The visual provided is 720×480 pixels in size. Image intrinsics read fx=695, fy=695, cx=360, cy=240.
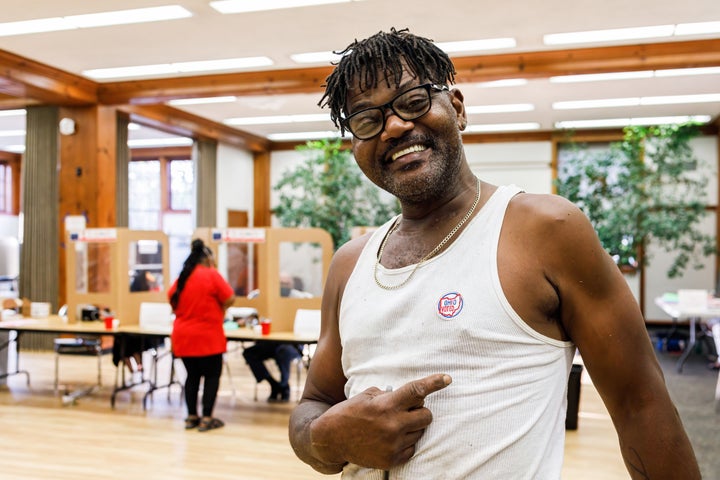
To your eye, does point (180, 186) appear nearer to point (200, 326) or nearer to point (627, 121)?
point (627, 121)

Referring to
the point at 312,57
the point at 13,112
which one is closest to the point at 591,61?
the point at 312,57

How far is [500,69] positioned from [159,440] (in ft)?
15.1

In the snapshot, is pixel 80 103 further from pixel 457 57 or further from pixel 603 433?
pixel 603 433

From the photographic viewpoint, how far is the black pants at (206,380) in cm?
537

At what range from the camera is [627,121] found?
1068 cm

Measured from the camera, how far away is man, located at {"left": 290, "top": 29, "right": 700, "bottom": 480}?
2.64 feet

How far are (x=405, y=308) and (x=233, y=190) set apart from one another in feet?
38.4

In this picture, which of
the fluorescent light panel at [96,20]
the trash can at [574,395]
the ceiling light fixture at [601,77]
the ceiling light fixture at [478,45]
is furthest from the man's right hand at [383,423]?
the ceiling light fixture at [601,77]

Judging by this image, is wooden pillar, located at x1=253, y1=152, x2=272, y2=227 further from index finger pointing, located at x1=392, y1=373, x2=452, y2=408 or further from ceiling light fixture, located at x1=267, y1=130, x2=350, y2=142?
index finger pointing, located at x1=392, y1=373, x2=452, y2=408

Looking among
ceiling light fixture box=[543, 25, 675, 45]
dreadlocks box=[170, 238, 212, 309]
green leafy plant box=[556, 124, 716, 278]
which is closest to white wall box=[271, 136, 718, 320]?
green leafy plant box=[556, 124, 716, 278]

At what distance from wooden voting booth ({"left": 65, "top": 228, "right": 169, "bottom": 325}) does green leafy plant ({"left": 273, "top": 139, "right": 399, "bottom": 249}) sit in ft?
12.5

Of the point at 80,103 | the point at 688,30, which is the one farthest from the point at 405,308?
the point at 80,103

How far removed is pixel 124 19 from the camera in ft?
19.1

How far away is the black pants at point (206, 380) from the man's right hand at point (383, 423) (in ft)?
15.6
